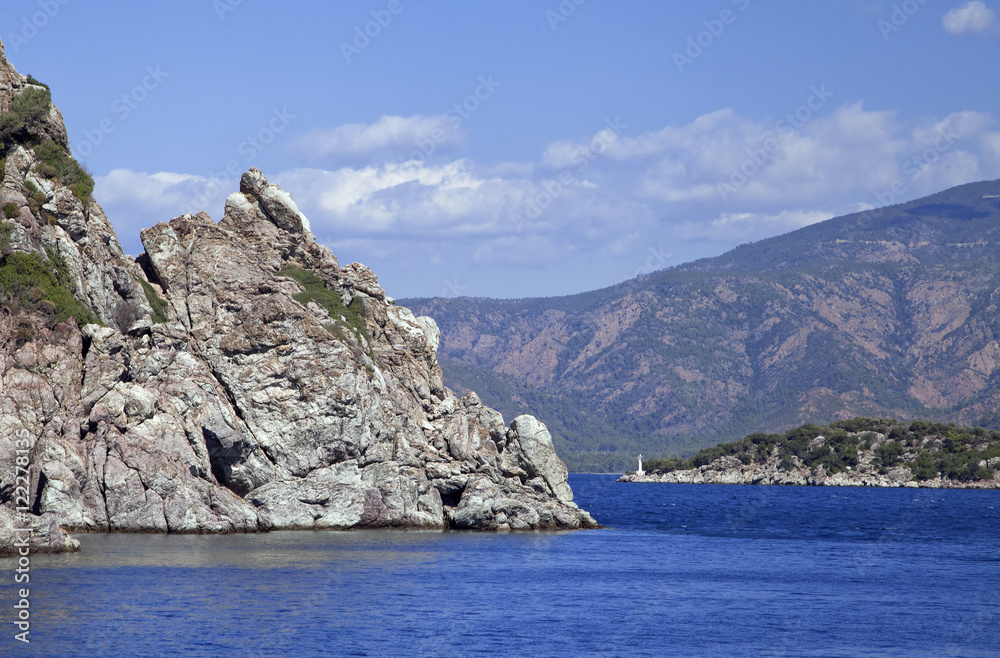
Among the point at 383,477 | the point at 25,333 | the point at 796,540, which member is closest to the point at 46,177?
the point at 25,333

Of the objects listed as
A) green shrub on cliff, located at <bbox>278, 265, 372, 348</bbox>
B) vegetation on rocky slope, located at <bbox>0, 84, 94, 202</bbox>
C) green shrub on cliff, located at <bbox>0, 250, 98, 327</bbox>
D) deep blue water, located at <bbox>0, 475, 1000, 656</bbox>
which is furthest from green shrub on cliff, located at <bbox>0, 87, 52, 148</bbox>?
deep blue water, located at <bbox>0, 475, 1000, 656</bbox>

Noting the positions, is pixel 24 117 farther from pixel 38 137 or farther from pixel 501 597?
pixel 501 597

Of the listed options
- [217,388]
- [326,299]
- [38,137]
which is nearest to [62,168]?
[38,137]

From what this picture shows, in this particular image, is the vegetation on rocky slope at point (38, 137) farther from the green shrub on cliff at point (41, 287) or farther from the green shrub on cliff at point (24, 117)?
the green shrub on cliff at point (41, 287)

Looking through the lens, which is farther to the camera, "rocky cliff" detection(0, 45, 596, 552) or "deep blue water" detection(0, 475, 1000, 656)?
"rocky cliff" detection(0, 45, 596, 552)

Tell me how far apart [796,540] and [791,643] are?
53.7 metres

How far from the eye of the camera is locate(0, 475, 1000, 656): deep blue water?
149 ft

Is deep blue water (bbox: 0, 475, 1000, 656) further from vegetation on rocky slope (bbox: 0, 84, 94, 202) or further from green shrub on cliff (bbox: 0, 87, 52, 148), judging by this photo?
green shrub on cliff (bbox: 0, 87, 52, 148)

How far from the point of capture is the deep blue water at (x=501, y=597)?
4550cm

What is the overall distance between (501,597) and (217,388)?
36.4 meters

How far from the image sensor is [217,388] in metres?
85.1

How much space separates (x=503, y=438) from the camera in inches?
3789

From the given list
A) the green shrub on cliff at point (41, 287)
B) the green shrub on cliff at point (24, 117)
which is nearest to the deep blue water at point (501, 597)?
the green shrub on cliff at point (41, 287)

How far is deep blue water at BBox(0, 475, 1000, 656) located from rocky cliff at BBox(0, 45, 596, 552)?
3.67m
